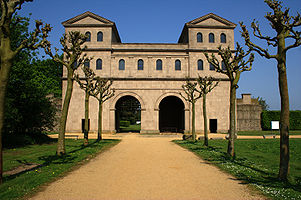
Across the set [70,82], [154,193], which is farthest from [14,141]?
[154,193]

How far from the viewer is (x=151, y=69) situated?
34.6 metres

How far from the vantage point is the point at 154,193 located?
6.46 m

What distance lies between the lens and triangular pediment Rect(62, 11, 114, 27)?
1346 inches

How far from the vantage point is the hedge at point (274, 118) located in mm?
41428

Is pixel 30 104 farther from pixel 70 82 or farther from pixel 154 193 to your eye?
pixel 154 193

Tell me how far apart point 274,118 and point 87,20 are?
3759cm

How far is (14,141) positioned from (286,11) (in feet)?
63.0

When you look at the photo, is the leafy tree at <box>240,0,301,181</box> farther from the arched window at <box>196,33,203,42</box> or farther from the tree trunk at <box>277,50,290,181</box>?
the arched window at <box>196,33,203,42</box>

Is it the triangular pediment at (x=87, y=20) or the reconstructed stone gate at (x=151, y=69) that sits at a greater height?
the triangular pediment at (x=87, y=20)

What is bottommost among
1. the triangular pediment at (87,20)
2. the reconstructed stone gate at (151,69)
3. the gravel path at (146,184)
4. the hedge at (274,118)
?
the gravel path at (146,184)

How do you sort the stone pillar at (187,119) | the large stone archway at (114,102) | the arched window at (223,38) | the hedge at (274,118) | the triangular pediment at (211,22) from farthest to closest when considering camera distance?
the hedge at (274,118), the arched window at (223,38), the triangular pediment at (211,22), the stone pillar at (187,119), the large stone archway at (114,102)

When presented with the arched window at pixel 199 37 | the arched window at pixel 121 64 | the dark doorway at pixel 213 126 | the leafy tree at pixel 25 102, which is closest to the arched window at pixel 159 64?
the arched window at pixel 121 64

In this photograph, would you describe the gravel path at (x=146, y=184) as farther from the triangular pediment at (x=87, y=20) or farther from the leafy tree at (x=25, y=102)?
the triangular pediment at (x=87, y=20)

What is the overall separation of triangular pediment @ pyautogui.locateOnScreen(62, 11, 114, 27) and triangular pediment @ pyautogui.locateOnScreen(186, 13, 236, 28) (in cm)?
1348
